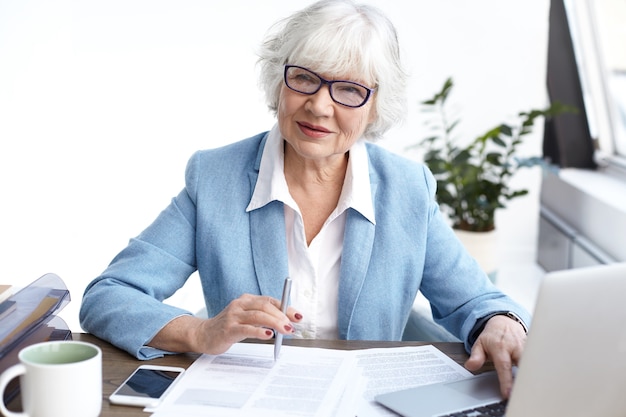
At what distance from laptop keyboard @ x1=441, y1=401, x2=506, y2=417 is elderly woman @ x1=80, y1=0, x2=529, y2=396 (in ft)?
1.09

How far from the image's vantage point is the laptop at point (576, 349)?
968 millimetres

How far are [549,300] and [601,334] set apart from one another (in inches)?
4.2

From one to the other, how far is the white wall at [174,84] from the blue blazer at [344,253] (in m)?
2.67

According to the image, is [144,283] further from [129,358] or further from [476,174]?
[476,174]

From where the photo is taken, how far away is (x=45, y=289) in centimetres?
129

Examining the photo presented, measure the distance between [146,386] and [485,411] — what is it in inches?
20.4

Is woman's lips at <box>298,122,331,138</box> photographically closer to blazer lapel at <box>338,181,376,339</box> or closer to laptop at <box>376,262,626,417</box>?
blazer lapel at <box>338,181,376,339</box>

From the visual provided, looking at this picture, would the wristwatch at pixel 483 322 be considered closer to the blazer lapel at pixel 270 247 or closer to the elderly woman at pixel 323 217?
the elderly woman at pixel 323 217

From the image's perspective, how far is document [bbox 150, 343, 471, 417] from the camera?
3.72ft

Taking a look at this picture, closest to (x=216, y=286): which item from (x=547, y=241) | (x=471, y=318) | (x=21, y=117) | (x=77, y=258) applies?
(x=471, y=318)

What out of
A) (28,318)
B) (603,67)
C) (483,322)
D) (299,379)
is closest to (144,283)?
(28,318)

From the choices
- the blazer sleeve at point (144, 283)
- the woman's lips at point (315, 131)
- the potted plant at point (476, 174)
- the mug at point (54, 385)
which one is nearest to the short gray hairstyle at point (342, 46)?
the woman's lips at point (315, 131)

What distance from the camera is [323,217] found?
1.73 meters

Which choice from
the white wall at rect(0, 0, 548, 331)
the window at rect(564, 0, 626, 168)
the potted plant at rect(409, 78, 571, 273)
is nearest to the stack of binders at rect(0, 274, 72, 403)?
the potted plant at rect(409, 78, 571, 273)
